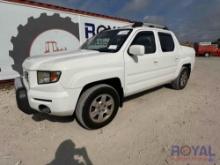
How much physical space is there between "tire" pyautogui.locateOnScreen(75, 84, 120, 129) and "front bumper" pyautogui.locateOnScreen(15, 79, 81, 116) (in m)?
0.18

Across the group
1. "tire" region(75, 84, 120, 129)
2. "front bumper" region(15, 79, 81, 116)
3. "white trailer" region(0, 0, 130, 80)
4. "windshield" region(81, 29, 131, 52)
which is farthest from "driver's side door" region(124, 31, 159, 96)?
"white trailer" region(0, 0, 130, 80)

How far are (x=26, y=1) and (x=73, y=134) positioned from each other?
5.60 m

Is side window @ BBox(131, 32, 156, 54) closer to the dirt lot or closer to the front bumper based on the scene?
the dirt lot

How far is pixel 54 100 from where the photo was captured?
8.59ft

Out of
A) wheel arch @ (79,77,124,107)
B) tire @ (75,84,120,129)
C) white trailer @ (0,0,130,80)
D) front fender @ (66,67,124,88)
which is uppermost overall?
white trailer @ (0,0,130,80)

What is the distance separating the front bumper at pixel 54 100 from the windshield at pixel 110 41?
1212 mm

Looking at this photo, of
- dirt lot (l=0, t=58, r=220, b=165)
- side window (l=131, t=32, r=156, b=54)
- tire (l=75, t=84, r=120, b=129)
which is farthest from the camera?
side window (l=131, t=32, r=156, b=54)

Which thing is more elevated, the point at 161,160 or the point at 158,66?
the point at 158,66

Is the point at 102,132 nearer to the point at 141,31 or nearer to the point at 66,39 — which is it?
the point at 141,31

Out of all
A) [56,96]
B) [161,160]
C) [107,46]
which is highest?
[107,46]

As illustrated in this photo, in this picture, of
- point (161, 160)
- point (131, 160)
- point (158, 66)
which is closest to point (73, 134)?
point (131, 160)

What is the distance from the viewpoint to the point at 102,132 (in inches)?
124

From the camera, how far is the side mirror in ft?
10.4

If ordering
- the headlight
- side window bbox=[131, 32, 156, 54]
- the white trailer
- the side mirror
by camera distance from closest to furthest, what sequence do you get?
1. the headlight
2. the side mirror
3. side window bbox=[131, 32, 156, 54]
4. the white trailer
